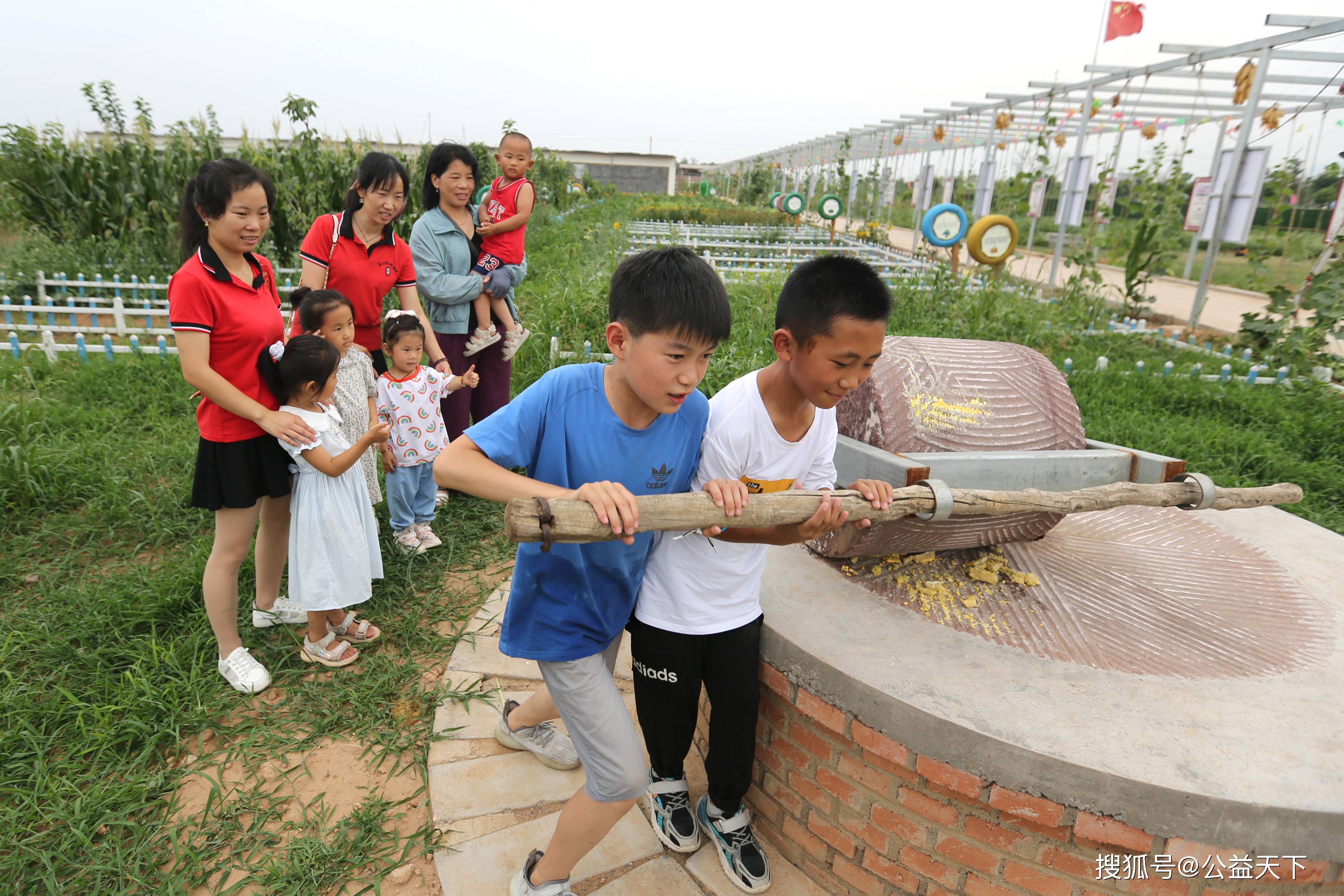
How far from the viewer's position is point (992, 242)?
6867mm

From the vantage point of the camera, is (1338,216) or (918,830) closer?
(918,830)

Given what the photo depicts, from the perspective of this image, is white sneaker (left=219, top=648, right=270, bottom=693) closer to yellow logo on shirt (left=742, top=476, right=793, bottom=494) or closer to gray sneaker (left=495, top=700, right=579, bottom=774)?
gray sneaker (left=495, top=700, right=579, bottom=774)

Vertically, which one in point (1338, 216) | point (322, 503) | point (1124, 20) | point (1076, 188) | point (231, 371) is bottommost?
point (322, 503)

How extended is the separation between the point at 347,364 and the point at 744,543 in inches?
79.1

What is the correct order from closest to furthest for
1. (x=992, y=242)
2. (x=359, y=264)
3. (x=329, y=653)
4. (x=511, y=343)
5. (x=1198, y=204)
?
(x=329, y=653)
(x=359, y=264)
(x=511, y=343)
(x=992, y=242)
(x=1198, y=204)

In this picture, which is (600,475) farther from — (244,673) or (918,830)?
(244,673)

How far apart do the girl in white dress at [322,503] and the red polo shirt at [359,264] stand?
0.65 metres

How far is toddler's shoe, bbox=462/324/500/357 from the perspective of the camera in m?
3.79

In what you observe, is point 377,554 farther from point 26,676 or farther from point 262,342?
point 26,676

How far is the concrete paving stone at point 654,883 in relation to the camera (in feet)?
5.78

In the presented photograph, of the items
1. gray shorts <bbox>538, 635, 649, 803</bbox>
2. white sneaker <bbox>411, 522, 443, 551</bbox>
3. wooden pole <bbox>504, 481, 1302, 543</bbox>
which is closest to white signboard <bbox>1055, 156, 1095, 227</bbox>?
wooden pole <bbox>504, 481, 1302, 543</bbox>

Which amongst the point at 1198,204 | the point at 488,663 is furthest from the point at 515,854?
the point at 1198,204

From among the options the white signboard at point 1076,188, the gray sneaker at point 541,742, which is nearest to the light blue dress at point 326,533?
the gray sneaker at point 541,742

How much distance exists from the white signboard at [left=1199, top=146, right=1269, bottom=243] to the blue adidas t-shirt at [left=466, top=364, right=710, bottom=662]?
29.2ft
